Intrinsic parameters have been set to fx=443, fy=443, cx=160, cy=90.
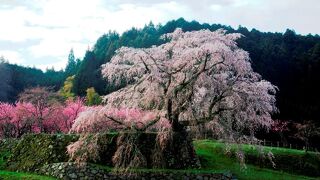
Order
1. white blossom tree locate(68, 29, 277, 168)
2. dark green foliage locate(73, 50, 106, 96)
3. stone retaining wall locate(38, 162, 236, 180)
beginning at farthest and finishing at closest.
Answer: dark green foliage locate(73, 50, 106, 96) → white blossom tree locate(68, 29, 277, 168) → stone retaining wall locate(38, 162, 236, 180)

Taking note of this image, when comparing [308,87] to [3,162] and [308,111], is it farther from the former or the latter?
[3,162]

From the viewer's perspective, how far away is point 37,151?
24781 mm

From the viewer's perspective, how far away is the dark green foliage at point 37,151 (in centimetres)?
2398

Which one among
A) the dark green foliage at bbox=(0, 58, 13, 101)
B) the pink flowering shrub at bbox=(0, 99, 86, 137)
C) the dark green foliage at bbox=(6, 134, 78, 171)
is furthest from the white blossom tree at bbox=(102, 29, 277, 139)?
the dark green foliage at bbox=(0, 58, 13, 101)

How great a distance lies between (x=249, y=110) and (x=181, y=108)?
12.2 ft

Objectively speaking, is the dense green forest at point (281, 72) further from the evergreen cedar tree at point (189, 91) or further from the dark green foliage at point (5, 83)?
the evergreen cedar tree at point (189, 91)

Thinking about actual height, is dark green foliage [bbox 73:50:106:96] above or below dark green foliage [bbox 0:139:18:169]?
above

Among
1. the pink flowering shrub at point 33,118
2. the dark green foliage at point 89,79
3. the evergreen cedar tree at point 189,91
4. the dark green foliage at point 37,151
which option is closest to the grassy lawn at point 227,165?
the evergreen cedar tree at point 189,91

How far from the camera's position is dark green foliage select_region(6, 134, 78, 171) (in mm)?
23984

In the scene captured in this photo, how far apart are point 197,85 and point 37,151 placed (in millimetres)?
9658

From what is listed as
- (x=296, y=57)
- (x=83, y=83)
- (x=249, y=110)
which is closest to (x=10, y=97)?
(x=83, y=83)

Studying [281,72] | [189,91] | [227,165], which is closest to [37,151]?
[189,91]

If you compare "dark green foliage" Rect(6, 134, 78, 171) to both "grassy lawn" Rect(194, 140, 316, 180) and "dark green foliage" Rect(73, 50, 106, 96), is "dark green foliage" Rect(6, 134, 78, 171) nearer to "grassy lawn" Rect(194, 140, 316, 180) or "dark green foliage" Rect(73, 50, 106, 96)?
"grassy lawn" Rect(194, 140, 316, 180)

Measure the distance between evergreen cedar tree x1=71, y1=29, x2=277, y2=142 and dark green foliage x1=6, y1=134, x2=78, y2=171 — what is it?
4.05ft
